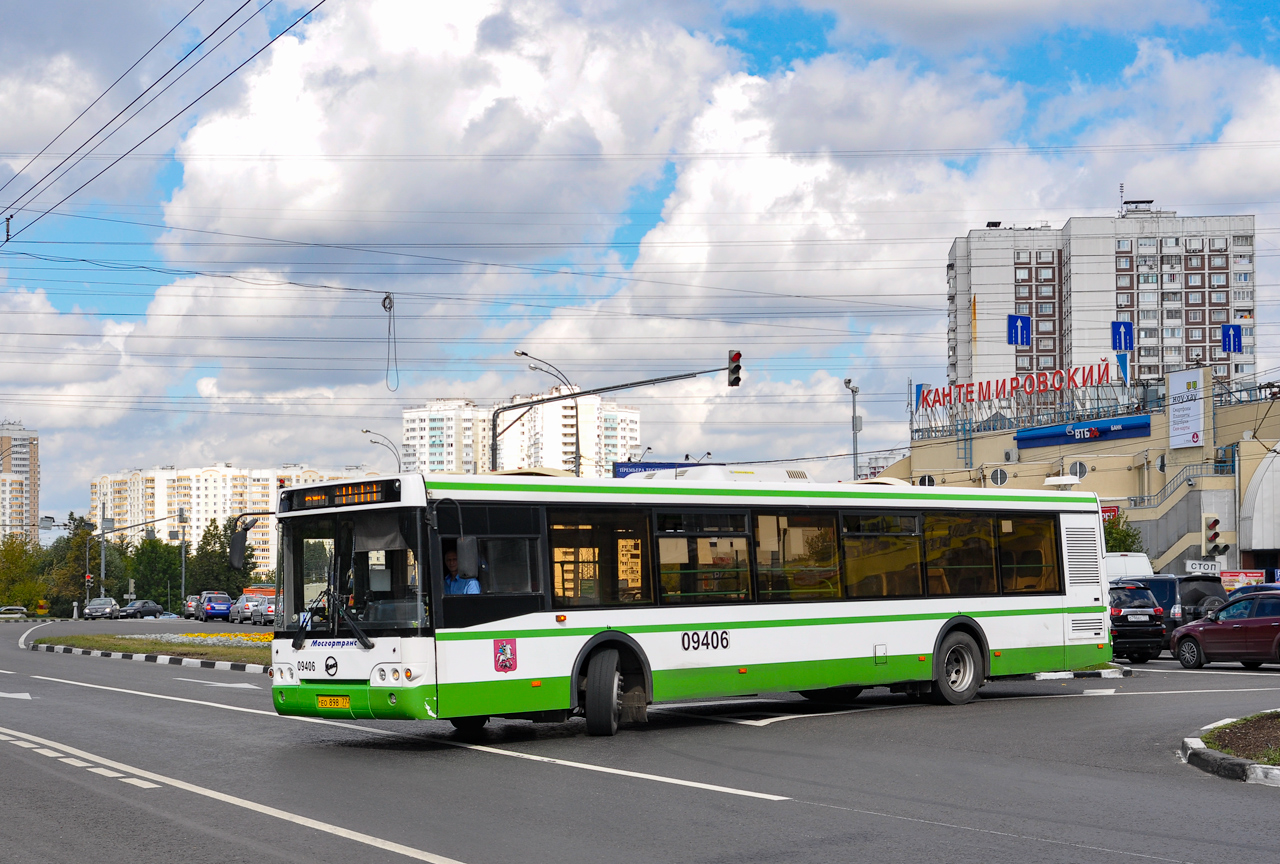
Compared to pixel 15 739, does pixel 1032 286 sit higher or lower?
higher

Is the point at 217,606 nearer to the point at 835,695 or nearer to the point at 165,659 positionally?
the point at 165,659

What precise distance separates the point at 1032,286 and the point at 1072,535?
395ft

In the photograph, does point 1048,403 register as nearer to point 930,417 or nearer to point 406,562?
point 930,417

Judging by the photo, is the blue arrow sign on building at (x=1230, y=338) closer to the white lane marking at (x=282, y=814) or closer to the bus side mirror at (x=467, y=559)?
the bus side mirror at (x=467, y=559)

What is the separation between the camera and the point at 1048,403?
81.3m

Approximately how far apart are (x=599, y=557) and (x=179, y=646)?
25.6 meters

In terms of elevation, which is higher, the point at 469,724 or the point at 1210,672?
the point at 469,724

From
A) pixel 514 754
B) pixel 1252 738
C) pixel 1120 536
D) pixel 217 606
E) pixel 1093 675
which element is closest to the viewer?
pixel 1252 738

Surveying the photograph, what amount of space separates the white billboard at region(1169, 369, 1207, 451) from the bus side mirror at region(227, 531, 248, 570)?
63.2 meters

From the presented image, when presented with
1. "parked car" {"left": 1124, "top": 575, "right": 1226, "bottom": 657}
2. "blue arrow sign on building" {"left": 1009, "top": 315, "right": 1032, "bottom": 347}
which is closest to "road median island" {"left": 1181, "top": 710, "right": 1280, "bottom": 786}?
"parked car" {"left": 1124, "top": 575, "right": 1226, "bottom": 657}

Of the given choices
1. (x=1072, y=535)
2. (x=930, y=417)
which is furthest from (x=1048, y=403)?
→ (x=1072, y=535)

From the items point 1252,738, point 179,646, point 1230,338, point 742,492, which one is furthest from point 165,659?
point 1230,338

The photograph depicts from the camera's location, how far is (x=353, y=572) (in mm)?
13531

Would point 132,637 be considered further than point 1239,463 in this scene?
No
